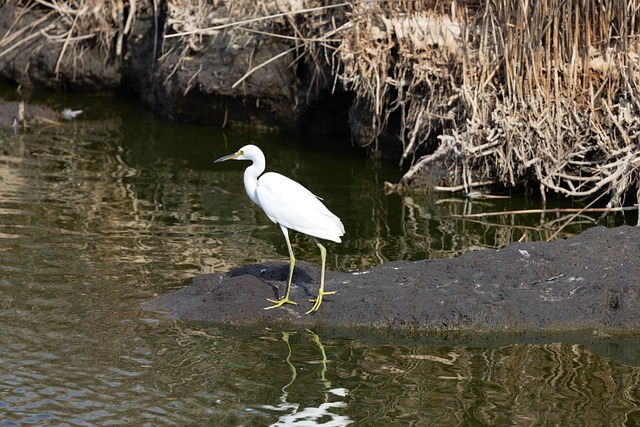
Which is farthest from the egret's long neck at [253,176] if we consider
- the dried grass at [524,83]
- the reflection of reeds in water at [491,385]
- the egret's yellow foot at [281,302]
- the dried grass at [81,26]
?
the dried grass at [81,26]

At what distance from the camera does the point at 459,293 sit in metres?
6.39

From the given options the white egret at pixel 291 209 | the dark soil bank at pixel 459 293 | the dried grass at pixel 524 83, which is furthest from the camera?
the dried grass at pixel 524 83

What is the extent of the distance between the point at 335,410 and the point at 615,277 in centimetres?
225

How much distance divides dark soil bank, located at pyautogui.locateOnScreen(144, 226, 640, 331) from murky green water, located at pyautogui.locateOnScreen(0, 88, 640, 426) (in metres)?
0.13

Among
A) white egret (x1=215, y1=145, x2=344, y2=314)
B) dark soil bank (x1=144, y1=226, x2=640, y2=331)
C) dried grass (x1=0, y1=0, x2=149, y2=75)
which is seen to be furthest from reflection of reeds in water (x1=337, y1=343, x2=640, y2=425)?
dried grass (x1=0, y1=0, x2=149, y2=75)

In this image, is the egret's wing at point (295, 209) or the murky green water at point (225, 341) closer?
the murky green water at point (225, 341)

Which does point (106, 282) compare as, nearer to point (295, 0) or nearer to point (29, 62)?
point (295, 0)

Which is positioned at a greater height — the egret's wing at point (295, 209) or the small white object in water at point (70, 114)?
the small white object in water at point (70, 114)

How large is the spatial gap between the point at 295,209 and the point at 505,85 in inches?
150

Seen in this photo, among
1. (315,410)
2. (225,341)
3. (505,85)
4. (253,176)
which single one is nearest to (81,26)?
(505,85)

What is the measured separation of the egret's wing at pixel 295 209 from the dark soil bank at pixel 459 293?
0.42 m

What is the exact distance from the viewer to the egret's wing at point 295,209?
20.9 ft

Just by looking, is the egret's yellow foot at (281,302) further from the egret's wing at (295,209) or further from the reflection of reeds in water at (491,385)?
the reflection of reeds in water at (491,385)

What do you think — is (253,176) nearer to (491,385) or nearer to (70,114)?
(491,385)
